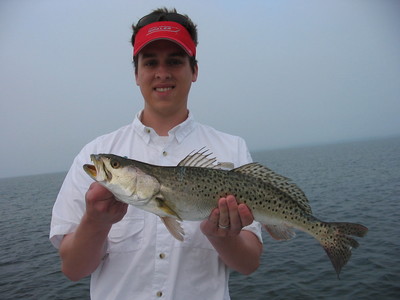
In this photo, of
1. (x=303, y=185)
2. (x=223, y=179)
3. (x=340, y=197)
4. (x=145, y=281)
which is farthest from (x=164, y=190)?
(x=303, y=185)

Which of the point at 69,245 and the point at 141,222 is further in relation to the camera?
the point at 141,222

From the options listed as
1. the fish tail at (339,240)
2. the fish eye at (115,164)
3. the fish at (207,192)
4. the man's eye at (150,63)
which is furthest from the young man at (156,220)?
the fish tail at (339,240)

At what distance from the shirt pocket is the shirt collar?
1.04 meters

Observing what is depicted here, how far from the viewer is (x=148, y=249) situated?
3.66 meters

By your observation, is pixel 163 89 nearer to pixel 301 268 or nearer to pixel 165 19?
pixel 165 19

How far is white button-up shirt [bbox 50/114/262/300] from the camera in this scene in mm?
3557

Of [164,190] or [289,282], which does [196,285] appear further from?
[289,282]

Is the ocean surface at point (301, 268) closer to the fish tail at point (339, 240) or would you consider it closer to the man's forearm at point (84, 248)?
the fish tail at point (339, 240)

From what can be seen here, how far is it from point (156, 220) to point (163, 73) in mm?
1869

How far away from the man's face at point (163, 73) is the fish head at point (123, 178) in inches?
37.5

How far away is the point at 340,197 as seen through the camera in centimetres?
2716

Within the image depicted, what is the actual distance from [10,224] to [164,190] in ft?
108

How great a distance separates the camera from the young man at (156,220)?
11.6ft

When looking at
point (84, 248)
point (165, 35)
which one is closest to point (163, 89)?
point (165, 35)
